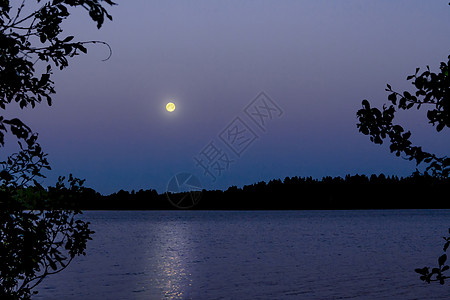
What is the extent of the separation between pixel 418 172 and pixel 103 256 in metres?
63.3

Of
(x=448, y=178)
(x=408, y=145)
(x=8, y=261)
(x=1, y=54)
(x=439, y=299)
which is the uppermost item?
(x=1, y=54)

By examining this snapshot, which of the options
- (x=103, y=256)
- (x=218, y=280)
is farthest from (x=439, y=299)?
(x=103, y=256)

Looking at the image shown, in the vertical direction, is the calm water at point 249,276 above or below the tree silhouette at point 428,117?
below

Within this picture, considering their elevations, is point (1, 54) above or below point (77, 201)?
above

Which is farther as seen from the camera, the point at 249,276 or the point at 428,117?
the point at 249,276

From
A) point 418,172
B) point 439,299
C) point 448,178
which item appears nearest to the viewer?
point 448,178

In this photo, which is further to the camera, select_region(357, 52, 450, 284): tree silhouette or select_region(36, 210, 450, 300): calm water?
select_region(36, 210, 450, 300): calm water

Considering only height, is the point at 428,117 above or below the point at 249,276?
above

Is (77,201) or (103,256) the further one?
(103,256)

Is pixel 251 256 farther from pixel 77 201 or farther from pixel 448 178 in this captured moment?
pixel 448 178

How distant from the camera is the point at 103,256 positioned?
215 ft

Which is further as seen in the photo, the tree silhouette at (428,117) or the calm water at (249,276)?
the calm water at (249,276)

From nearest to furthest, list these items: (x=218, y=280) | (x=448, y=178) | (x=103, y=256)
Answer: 1. (x=448, y=178)
2. (x=218, y=280)
3. (x=103, y=256)

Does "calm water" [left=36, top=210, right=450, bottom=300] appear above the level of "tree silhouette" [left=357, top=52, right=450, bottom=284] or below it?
below
